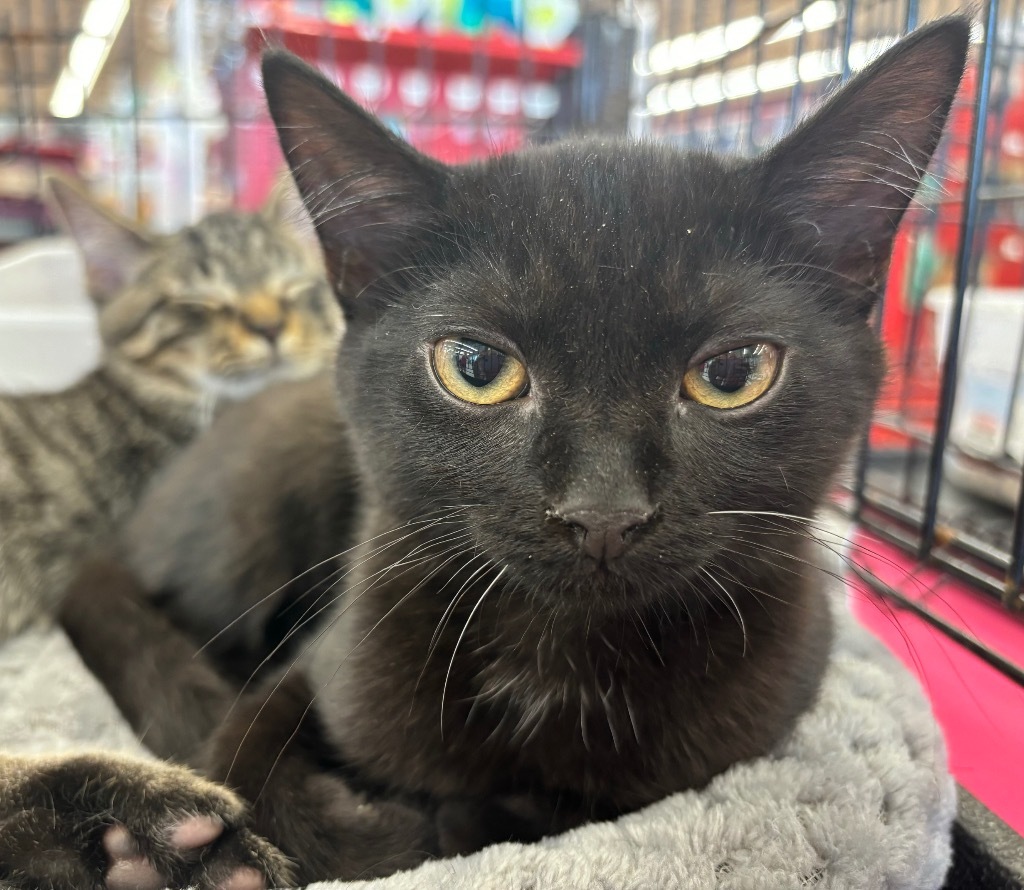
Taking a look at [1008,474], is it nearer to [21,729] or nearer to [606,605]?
[606,605]

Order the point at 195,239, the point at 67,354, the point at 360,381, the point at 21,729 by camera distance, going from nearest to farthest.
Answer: the point at 360,381 < the point at 21,729 < the point at 195,239 < the point at 67,354

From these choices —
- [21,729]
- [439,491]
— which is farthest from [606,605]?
[21,729]

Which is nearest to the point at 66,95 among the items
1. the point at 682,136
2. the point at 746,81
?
the point at 682,136

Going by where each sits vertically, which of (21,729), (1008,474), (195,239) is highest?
(195,239)

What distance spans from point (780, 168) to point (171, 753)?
76 cm

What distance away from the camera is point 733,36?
5.28 ft

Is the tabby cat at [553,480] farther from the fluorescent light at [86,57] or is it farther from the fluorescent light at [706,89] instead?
the fluorescent light at [86,57]

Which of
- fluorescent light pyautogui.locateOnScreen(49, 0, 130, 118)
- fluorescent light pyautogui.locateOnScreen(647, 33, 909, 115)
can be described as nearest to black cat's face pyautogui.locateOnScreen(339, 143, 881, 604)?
fluorescent light pyautogui.locateOnScreen(647, 33, 909, 115)

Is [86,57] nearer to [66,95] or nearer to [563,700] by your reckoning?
[66,95]

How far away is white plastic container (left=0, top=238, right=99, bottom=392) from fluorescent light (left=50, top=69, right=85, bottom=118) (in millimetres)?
634

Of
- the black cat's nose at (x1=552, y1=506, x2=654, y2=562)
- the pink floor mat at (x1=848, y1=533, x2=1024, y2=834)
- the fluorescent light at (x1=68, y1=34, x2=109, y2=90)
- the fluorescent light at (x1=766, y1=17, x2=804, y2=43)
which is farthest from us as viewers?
the fluorescent light at (x1=68, y1=34, x2=109, y2=90)

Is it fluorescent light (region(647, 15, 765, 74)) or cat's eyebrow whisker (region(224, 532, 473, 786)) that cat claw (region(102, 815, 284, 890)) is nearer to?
cat's eyebrow whisker (region(224, 532, 473, 786))

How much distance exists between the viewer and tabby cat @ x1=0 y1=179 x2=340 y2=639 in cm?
122

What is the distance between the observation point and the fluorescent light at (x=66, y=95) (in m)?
2.37
